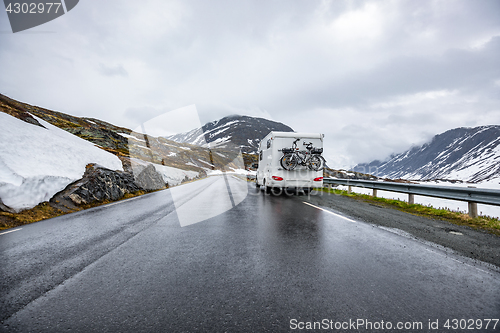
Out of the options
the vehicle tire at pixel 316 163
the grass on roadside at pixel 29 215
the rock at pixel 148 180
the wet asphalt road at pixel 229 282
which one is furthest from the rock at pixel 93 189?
the vehicle tire at pixel 316 163

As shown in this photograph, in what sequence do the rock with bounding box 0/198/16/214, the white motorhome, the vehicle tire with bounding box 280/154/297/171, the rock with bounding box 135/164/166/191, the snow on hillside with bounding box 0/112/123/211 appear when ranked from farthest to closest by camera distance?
the rock with bounding box 135/164/166/191 < the white motorhome < the vehicle tire with bounding box 280/154/297/171 < the snow on hillside with bounding box 0/112/123/211 < the rock with bounding box 0/198/16/214

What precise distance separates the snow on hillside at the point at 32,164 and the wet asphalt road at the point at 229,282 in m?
3.97

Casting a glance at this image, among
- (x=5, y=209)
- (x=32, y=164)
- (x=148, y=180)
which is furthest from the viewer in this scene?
(x=148, y=180)

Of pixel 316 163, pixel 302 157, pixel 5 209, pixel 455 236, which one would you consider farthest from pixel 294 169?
pixel 5 209

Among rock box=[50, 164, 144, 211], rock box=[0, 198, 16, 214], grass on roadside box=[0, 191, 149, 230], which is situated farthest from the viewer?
rock box=[50, 164, 144, 211]

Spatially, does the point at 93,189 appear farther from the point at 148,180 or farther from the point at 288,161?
the point at 288,161

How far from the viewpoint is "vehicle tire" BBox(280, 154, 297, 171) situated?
13320mm

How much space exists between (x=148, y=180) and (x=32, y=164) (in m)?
9.53

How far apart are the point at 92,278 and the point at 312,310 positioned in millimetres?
2688

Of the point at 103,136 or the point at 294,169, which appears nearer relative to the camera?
the point at 294,169

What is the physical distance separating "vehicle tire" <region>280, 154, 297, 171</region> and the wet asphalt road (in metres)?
8.14

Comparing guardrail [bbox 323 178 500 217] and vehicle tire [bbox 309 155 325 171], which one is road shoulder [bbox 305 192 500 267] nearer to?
guardrail [bbox 323 178 500 217]

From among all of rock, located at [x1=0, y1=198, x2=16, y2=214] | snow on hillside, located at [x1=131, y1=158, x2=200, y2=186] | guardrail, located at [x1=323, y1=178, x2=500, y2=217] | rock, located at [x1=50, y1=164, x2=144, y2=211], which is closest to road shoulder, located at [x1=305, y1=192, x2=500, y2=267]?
guardrail, located at [x1=323, y1=178, x2=500, y2=217]

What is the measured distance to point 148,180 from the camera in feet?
63.5
